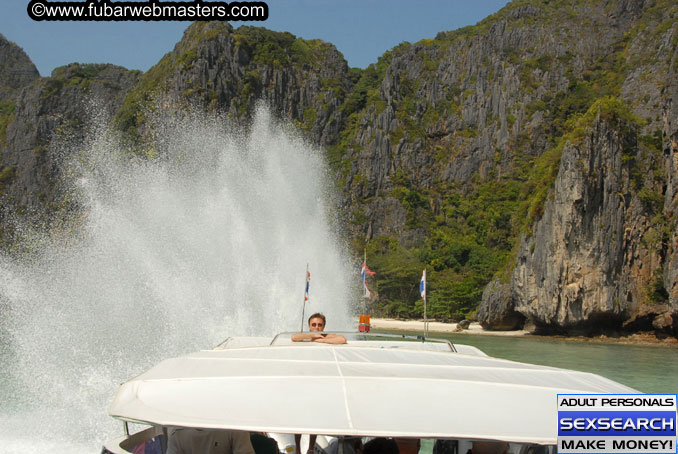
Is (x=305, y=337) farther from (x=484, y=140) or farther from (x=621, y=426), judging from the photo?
(x=484, y=140)

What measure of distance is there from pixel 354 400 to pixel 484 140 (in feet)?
392

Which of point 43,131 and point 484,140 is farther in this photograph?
point 43,131

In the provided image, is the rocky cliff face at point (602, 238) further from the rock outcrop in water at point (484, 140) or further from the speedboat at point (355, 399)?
→ the speedboat at point (355, 399)

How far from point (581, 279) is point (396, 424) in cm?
5098

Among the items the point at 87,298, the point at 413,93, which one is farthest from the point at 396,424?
the point at 413,93

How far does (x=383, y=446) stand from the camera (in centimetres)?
431

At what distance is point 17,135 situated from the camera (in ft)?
456

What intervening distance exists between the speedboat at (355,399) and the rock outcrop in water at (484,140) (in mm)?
45443

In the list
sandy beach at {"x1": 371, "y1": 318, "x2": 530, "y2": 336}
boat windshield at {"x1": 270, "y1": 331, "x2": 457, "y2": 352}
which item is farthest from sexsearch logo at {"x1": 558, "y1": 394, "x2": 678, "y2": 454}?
sandy beach at {"x1": 371, "y1": 318, "x2": 530, "y2": 336}

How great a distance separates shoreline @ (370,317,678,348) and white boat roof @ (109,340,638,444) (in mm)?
45185

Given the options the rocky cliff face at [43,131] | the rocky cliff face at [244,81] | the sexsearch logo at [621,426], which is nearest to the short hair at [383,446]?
the sexsearch logo at [621,426]

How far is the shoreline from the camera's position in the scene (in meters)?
44.5

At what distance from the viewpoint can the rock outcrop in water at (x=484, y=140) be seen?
4888 centimetres

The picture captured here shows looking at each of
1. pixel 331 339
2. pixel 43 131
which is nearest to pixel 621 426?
pixel 331 339
